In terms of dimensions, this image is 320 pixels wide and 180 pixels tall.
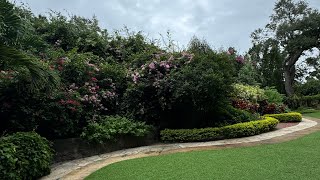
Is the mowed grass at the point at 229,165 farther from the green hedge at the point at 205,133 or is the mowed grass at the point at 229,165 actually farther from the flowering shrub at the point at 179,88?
the flowering shrub at the point at 179,88

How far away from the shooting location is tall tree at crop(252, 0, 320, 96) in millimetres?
22344

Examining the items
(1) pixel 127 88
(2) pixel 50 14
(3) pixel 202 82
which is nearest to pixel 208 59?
(3) pixel 202 82

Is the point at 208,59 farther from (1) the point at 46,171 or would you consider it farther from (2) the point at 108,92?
(1) the point at 46,171

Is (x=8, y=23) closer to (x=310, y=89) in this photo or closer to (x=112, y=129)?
(x=112, y=129)

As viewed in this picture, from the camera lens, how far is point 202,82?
786 cm

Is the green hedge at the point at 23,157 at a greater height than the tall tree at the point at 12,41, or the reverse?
the tall tree at the point at 12,41

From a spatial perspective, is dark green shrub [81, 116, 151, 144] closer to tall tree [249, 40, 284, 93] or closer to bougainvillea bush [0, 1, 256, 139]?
bougainvillea bush [0, 1, 256, 139]

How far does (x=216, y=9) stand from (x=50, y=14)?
7152 millimetres

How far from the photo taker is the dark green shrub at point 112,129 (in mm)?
7074

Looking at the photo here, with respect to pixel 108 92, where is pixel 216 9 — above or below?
above

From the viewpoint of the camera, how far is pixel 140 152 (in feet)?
22.9

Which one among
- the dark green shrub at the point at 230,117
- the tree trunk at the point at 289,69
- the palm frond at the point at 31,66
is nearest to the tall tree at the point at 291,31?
the tree trunk at the point at 289,69

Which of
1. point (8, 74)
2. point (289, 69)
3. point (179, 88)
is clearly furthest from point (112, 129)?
point (289, 69)

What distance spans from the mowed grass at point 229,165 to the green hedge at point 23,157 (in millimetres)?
881
